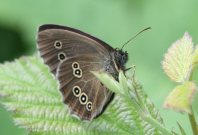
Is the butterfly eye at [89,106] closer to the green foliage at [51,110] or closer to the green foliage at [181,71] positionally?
the green foliage at [51,110]

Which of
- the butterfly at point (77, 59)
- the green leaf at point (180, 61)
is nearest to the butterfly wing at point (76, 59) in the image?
the butterfly at point (77, 59)

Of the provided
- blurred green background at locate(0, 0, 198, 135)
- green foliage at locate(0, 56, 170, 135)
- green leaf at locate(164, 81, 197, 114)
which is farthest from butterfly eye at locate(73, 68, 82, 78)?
blurred green background at locate(0, 0, 198, 135)

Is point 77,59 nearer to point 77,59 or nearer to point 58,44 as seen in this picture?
point 77,59

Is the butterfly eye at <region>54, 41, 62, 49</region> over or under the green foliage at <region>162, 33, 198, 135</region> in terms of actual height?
over

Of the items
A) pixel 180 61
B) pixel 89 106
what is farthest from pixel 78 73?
pixel 180 61

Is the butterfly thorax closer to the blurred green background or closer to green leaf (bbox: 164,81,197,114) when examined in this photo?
green leaf (bbox: 164,81,197,114)

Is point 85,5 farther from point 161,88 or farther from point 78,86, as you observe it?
point 78,86
